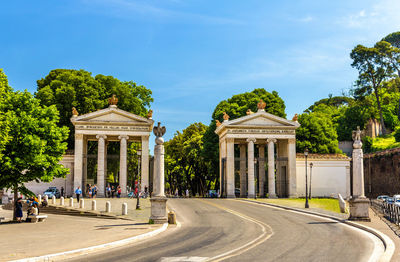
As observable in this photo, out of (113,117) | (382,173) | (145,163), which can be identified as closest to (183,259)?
(145,163)

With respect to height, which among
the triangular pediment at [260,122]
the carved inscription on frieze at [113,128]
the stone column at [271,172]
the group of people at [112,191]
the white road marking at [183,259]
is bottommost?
the white road marking at [183,259]

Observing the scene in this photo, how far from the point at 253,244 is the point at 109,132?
38939mm

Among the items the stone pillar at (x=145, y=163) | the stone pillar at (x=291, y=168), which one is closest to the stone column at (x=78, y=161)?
the stone pillar at (x=145, y=163)

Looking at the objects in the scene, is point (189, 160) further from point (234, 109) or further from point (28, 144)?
point (28, 144)

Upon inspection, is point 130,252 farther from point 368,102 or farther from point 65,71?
point 368,102

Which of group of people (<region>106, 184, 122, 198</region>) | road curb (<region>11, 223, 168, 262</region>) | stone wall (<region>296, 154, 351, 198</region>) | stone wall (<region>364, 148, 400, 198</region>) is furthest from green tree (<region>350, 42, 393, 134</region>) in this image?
road curb (<region>11, 223, 168, 262</region>)

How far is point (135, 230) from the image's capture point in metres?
21.9

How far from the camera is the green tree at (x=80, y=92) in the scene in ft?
198

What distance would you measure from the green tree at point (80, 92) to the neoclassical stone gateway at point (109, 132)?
7.86m

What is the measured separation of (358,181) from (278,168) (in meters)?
31.6

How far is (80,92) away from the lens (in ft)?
204

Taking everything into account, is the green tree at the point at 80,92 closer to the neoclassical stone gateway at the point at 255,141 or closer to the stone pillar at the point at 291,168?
the neoclassical stone gateway at the point at 255,141

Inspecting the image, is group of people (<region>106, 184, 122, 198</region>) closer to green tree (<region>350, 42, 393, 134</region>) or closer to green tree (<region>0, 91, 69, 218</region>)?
green tree (<region>0, 91, 69, 218</region>)

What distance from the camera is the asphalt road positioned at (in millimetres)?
14156
